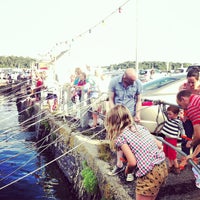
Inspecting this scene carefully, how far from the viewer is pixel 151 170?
2885mm

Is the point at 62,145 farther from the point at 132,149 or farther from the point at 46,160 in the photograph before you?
the point at 132,149

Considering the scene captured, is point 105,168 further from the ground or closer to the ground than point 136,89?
closer to the ground

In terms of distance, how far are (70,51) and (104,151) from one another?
12.4 metres

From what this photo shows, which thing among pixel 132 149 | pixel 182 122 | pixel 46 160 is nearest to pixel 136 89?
pixel 182 122

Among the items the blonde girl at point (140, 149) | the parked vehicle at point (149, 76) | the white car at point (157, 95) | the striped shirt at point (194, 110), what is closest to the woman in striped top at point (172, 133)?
the striped shirt at point (194, 110)

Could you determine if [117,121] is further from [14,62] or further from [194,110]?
[14,62]

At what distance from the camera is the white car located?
6.06 metres

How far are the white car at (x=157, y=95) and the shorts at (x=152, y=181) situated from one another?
9.41ft

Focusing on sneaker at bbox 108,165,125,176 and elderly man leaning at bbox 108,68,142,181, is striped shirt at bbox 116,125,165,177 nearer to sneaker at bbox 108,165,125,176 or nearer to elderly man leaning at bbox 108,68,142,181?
sneaker at bbox 108,165,125,176

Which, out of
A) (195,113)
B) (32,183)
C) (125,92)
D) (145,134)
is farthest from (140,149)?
(32,183)

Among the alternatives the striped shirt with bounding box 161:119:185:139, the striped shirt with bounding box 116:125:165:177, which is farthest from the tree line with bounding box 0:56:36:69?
the striped shirt with bounding box 116:125:165:177

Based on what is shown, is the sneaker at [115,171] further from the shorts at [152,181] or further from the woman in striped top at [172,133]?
the shorts at [152,181]

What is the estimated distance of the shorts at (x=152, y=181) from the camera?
2889 millimetres

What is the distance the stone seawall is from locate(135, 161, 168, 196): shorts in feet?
2.63
